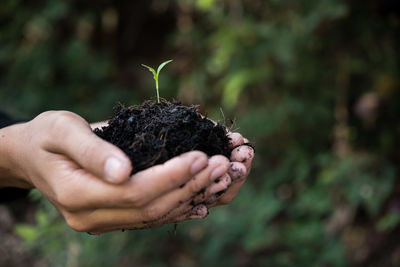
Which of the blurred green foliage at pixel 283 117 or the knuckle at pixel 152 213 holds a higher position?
the blurred green foliage at pixel 283 117

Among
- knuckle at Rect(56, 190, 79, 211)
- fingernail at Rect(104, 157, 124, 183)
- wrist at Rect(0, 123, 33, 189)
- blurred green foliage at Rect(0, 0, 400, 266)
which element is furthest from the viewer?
blurred green foliage at Rect(0, 0, 400, 266)

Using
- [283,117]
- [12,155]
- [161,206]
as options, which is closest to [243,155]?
[161,206]

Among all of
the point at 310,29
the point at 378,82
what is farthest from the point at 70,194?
the point at 378,82

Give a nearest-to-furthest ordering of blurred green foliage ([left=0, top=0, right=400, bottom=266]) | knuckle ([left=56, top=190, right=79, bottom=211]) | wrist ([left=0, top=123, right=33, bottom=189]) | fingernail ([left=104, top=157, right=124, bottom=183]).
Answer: fingernail ([left=104, top=157, right=124, bottom=183]) → knuckle ([left=56, top=190, right=79, bottom=211]) → wrist ([left=0, top=123, right=33, bottom=189]) → blurred green foliage ([left=0, top=0, right=400, bottom=266])

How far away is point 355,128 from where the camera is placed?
118 inches

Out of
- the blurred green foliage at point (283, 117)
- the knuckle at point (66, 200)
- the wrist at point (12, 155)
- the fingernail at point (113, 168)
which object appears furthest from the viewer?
the blurred green foliage at point (283, 117)

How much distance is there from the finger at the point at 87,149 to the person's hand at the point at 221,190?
0.79 ft

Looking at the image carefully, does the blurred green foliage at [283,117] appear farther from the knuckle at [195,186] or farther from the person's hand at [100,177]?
the knuckle at [195,186]

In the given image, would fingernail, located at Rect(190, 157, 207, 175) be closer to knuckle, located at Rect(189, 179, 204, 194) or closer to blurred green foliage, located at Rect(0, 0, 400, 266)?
knuckle, located at Rect(189, 179, 204, 194)

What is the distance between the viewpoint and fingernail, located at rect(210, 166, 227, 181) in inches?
39.1

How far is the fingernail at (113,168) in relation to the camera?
849mm

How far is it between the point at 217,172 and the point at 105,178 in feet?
0.97

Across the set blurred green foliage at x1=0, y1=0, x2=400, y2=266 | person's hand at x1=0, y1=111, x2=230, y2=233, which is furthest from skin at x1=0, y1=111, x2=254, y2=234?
blurred green foliage at x1=0, y1=0, x2=400, y2=266

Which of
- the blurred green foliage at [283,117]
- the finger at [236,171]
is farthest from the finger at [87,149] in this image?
the blurred green foliage at [283,117]
